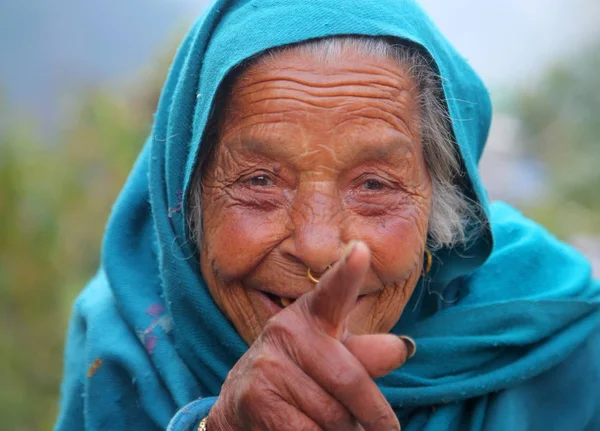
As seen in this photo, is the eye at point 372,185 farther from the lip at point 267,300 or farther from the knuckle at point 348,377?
the knuckle at point 348,377

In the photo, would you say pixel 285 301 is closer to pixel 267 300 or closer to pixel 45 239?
pixel 267 300

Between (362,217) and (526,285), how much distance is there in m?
0.86

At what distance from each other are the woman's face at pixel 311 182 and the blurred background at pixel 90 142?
143 cm

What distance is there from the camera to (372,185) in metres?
1.98

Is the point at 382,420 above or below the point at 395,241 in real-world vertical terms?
below

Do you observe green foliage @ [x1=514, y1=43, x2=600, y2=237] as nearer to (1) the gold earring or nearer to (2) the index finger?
(1) the gold earring

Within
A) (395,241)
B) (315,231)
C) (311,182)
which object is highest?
(311,182)

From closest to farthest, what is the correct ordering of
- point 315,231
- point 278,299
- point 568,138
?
point 315,231 → point 278,299 → point 568,138

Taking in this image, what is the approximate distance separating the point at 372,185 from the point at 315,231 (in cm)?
23

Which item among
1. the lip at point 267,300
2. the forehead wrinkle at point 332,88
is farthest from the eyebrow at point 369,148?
the lip at point 267,300

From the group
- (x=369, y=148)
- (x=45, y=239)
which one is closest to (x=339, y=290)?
(x=369, y=148)

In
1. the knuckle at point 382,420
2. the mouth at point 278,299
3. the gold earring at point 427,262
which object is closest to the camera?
the knuckle at point 382,420

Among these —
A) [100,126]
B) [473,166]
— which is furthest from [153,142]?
[100,126]

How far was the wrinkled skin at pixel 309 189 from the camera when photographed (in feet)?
6.18
